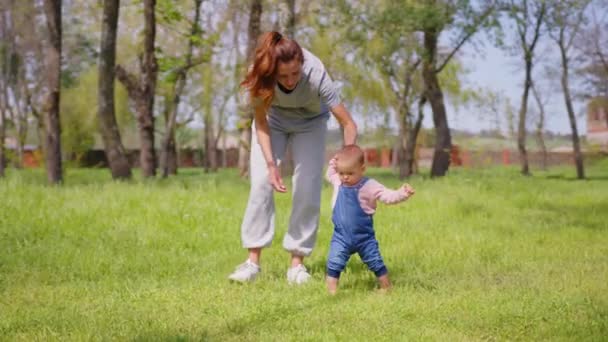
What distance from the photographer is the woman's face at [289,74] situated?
5051 mm

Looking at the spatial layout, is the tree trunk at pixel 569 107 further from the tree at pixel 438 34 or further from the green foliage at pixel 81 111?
the green foliage at pixel 81 111

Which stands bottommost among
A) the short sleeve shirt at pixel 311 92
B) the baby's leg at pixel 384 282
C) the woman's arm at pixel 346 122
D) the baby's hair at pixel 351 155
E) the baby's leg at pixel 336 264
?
the baby's leg at pixel 384 282

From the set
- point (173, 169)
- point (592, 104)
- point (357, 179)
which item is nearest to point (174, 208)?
point (357, 179)

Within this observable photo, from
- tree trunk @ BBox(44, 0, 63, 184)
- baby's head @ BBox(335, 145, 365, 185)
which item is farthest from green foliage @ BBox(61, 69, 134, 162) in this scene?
baby's head @ BBox(335, 145, 365, 185)

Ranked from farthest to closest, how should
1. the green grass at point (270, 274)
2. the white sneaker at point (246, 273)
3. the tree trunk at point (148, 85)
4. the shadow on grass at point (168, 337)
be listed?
1. the tree trunk at point (148, 85)
2. the white sneaker at point (246, 273)
3. the green grass at point (270, 274)
4. the shadow on grass at point (168, 337)

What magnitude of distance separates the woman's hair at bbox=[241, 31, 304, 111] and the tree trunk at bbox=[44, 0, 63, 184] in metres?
11.7

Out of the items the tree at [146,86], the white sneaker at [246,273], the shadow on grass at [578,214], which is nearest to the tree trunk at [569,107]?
the tree at [146,86]

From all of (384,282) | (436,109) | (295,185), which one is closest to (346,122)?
(295,185)

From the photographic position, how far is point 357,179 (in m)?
5.08

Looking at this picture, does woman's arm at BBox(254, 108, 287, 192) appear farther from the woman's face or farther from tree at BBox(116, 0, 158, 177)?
tree at BBox(116, 0, 158, 177)

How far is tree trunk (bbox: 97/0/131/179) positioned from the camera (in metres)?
14.9

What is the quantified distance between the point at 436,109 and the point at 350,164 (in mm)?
19496

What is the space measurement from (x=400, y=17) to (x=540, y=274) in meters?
17.8

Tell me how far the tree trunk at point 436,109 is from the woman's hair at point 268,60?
19.3 m
